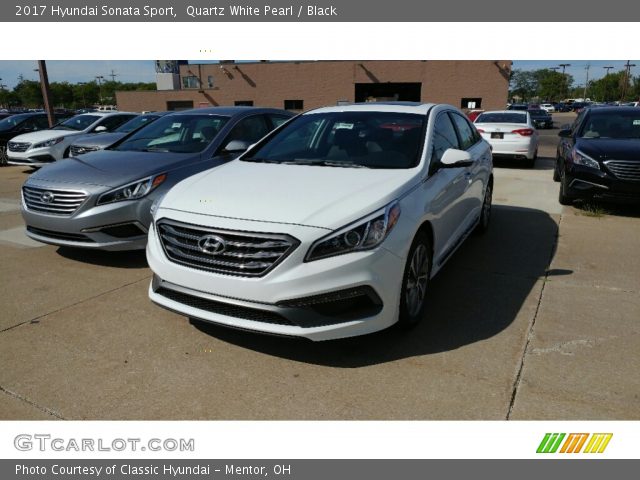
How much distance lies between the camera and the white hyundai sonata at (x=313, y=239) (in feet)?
9.37

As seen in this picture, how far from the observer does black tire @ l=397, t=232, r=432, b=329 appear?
3.27 meters

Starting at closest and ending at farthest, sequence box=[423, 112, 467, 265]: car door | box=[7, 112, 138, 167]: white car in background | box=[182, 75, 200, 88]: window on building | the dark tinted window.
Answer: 1. box=[423, 112, 467, 265]: car door
2. the dark tinted window
3. box=[7, 112, 138, 167]: white car in background
4. box=[182, 75, 200, 88]: window on building

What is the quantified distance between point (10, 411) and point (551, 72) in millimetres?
136177

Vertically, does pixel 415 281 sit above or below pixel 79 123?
below

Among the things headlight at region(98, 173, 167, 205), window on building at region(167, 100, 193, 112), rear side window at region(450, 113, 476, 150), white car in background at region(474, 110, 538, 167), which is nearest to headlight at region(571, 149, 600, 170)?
rear side window at region(450, 113, 476, 150)

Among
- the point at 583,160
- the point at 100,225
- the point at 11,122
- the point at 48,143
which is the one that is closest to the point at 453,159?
the point at 100,225

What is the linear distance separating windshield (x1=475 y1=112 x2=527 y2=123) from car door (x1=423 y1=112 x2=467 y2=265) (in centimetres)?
885

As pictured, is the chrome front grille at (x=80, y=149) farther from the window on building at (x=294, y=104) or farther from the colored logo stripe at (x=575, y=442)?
the window on building at (x=294, y=104)

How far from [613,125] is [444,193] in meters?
5.72

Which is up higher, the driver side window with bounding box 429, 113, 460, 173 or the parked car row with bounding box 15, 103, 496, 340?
the driver side window with bounding box 429, 113, 460, 173

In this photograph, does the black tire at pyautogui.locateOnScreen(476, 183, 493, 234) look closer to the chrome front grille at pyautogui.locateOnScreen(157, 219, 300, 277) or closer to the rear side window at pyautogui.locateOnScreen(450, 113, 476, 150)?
the rear side window at pyautogui.locateOnScreen(450, 113, 476, 150)

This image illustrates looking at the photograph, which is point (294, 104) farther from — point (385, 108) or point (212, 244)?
point (212, 244)

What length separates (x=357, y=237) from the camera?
9.58 feet

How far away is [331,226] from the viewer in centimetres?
288
